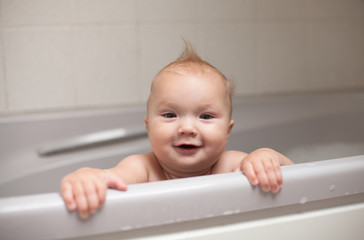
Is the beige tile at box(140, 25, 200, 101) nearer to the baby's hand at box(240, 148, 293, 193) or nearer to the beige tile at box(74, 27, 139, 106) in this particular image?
the beige tile at box(74, 27, 139, 106)

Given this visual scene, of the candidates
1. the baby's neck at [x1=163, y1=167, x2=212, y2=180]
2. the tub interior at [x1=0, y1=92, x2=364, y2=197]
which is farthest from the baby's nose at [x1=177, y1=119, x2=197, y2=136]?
the tub interior at [x1=0, y1=92, x2=364, y2=197]

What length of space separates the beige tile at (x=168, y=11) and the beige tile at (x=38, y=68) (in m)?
0.29

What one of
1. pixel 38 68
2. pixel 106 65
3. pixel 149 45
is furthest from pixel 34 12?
pixel 149 45

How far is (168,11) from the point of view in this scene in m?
1.35

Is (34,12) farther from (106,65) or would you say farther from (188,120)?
(188,120)

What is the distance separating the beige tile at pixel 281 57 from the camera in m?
1.47

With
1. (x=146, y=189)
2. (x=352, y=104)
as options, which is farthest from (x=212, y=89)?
(x=352, y=104)

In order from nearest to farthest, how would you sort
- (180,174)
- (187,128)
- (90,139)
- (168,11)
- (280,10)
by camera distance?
(187,128) → (180,174) → (90,139) → (168,11) → (280,10)

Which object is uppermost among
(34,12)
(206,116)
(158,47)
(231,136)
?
(34,12)

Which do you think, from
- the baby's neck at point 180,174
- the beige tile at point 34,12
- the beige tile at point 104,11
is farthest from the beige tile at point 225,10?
the baby's neck at point 180,174

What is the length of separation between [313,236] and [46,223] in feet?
1.29

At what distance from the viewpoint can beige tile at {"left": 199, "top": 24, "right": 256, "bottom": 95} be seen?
141cm

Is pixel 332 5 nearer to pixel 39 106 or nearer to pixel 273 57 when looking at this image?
pixel 273 57

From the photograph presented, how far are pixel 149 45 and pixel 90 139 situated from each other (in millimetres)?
420
